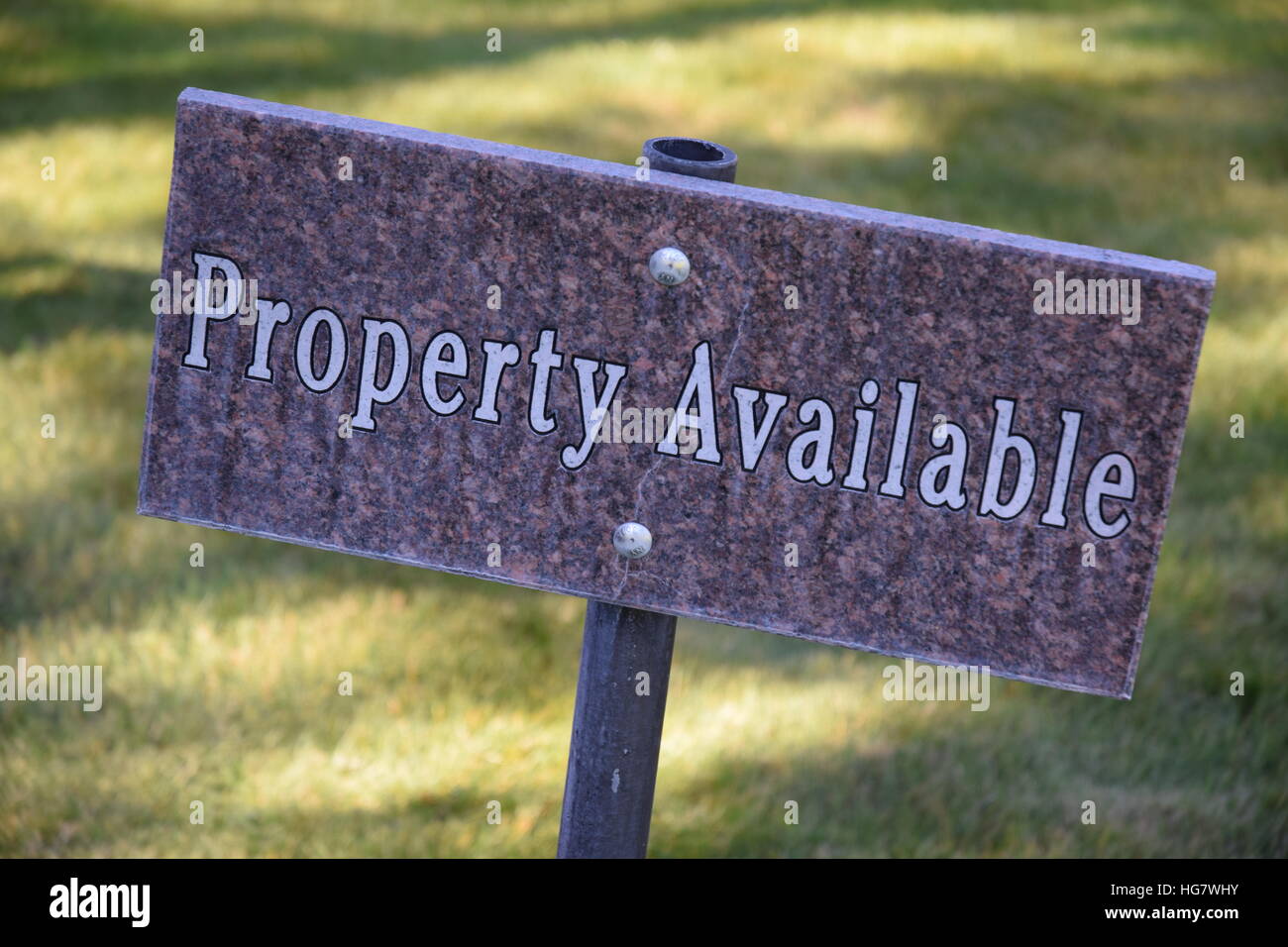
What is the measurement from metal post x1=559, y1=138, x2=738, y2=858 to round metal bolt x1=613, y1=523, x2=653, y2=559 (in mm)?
138

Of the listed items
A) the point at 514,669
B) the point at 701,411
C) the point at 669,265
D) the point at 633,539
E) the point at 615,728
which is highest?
the point at 669,265

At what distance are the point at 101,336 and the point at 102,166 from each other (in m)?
1.69

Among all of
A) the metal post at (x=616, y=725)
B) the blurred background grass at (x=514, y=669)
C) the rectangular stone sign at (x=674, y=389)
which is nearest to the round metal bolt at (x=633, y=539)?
the rectangular stone sign at (x=674, y=389)

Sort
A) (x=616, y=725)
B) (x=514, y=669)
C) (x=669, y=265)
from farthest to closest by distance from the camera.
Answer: (x=514, y=669) → (x=616, y=725) → (x=669, y=265)

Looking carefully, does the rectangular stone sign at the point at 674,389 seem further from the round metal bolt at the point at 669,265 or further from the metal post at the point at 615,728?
the metal post at the point at 615,728

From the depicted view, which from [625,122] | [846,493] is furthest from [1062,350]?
[625,122]

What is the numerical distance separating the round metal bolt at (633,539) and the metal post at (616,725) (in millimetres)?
138

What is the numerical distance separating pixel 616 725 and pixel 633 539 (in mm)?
272

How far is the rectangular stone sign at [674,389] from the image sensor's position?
1333 mm

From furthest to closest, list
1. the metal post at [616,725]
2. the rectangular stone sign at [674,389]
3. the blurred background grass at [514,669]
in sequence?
the blurred background grass at [514,669], the metal post at [616,725], the rectangular stone sign at [674,389]

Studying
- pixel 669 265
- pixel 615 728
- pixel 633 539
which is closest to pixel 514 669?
pixel 615 728

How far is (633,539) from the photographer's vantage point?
56.1 inches

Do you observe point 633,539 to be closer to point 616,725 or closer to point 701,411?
point 701,411

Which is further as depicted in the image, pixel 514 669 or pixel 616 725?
pixel 514 669
